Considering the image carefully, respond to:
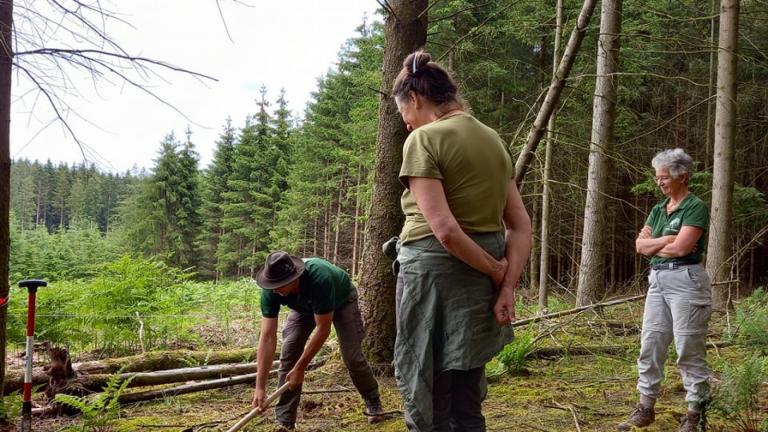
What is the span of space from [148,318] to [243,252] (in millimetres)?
28049

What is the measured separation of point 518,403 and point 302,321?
193 cm

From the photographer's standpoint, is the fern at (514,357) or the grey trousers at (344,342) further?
the fern at (514,357)

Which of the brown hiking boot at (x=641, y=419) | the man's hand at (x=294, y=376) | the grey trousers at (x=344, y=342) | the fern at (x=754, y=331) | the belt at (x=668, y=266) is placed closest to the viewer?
the belt at (x=668, y=266)

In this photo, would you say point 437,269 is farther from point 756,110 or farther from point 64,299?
point 756,110

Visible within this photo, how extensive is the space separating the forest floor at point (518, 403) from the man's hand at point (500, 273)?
6.67 feet

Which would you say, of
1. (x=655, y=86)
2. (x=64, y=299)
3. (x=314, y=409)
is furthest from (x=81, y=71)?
(x=655, y=86)

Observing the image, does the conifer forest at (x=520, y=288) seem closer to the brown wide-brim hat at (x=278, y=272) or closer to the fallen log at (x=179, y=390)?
the fallen log at (x=179, y=390)

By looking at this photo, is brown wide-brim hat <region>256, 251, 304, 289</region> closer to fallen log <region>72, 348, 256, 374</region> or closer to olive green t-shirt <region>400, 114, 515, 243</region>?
olive green t-shirt <region>400, 114, 515, 243</region>

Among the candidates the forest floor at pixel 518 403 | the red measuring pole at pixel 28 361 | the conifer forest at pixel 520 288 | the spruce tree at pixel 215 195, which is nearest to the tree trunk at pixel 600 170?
the conifer forest at pixel 520 288

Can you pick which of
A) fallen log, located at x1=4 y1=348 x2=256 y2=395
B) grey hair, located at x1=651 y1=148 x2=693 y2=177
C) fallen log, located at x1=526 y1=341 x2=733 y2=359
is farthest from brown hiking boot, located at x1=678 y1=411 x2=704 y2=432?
fallen log, located at x1=4 y1=348 x2=256 y2=395

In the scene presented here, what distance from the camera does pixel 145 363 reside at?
17.1 feet

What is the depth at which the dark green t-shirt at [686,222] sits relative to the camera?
3.28 meters

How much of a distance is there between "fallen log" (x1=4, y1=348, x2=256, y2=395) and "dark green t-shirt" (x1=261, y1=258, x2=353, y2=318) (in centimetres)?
164

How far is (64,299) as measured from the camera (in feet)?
22.9
